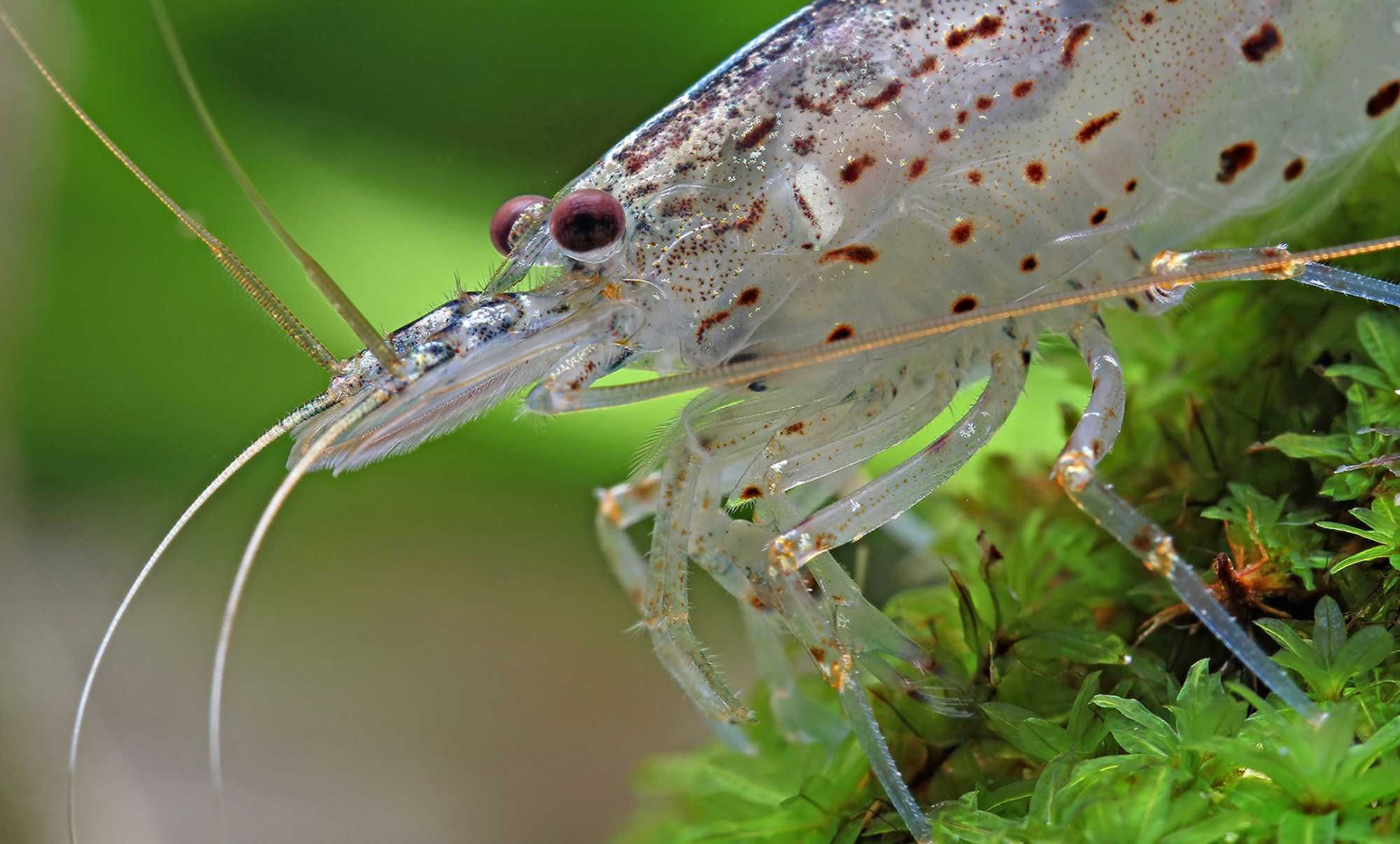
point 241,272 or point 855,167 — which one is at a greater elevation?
point 241,272

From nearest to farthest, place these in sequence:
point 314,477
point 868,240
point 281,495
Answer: point 281,495, point 868,240, point 314,477

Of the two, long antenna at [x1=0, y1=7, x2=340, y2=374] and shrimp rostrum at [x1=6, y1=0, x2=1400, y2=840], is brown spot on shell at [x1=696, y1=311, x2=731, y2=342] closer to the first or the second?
shrimp rostrum at [x1=6, y1=0, x2=1400, y2=840]

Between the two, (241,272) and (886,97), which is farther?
(886,97)

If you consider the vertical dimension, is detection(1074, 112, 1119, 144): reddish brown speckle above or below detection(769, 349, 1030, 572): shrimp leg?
above

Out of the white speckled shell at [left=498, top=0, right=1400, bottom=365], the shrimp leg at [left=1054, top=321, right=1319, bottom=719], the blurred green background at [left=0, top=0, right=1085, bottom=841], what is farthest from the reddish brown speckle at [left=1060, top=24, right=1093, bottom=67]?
the blurred green background at [left=0, top=0, right=1085, bottom=841]

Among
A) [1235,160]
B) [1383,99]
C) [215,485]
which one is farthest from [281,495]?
[1383,99]

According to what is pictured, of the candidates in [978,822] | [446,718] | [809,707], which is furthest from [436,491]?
[978,822]

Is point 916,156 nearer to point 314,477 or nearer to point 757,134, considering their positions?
point 757,134
